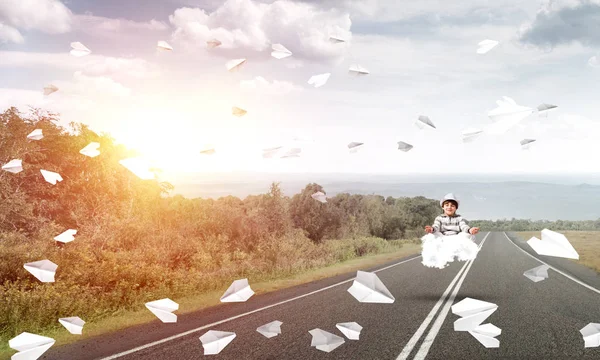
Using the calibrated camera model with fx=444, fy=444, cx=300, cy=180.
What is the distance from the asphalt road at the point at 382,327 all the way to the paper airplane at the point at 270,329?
11 cm

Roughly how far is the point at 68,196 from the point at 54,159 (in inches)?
88.8

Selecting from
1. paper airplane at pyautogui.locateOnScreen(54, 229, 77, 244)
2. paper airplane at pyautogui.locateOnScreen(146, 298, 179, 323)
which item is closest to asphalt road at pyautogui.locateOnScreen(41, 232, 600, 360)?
paper airplane at pyautogui.locateOnScreen(146, 298, 179, 323)

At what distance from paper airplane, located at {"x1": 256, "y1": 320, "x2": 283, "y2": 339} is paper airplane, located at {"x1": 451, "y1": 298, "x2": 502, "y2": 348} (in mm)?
2996

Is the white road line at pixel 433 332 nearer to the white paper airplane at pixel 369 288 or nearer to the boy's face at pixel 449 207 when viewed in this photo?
the white paper airplane at pixel 369 288

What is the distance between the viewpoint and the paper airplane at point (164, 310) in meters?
9.03

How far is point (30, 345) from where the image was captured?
739 cm

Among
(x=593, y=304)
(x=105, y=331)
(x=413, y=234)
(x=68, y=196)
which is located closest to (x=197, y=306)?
(x=105, y=331)

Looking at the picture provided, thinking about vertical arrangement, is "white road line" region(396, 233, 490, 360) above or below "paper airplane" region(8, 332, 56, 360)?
above

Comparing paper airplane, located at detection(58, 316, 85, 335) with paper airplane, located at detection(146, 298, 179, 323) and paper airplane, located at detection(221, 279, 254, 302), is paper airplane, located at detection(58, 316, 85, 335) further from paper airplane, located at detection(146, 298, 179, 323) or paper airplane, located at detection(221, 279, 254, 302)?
paper airplane, located at detection(221, 279, 254, 302)

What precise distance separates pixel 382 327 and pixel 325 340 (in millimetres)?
1461

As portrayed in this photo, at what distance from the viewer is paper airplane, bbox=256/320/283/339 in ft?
23.4

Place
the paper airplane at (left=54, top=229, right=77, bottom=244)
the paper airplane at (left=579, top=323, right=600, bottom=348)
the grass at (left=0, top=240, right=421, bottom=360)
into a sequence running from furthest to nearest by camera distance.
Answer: the paper airplane at (left=54, top=229, right=77, bottom=244) < the grass at (left=0, top=240, right=421, bottom=360) < the paper airplane at (left=579, top=323, right=600, bottom=348)

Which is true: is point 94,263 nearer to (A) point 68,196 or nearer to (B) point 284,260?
(B) point 284,260

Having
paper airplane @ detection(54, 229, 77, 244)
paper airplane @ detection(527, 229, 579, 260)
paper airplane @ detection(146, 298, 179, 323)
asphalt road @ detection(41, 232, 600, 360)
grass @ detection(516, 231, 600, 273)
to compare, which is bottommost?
grass @ detection(516, 231, 600, 273)
